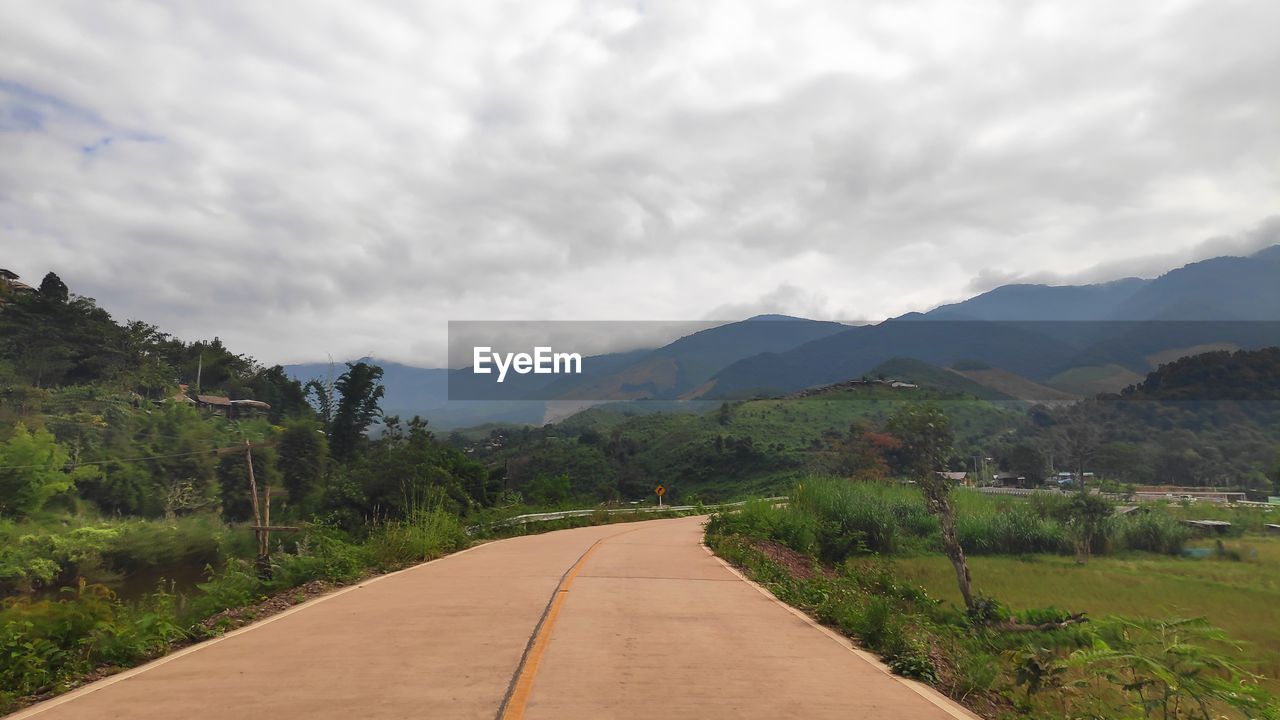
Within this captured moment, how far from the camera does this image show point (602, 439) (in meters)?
83.4

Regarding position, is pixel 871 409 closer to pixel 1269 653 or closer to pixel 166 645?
pixel 1269 653

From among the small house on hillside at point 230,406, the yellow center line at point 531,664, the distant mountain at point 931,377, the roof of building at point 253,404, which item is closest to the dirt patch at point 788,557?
the yellow center line at point 531,664

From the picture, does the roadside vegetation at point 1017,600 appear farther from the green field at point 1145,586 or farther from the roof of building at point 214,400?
the roof of building at point 214,400

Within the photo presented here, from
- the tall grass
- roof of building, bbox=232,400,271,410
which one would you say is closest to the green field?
the tall grass

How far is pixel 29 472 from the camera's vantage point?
39344mm

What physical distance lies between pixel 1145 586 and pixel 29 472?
53.1 m

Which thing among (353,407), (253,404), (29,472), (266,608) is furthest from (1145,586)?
(253,404)

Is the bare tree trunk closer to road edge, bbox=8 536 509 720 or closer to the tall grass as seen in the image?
the tall grass

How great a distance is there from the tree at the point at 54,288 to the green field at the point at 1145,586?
75779 mm

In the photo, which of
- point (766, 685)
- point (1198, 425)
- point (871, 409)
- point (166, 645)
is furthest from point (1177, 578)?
point (871, 409)

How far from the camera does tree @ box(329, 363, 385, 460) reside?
2443 inches

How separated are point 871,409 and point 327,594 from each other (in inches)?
3140

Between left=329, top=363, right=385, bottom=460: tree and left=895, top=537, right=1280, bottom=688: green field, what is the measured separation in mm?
52038

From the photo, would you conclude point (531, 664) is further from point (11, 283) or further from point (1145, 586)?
point (11, 283)
